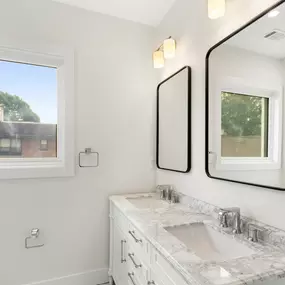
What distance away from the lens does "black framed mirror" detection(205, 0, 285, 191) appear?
1062 millimetres

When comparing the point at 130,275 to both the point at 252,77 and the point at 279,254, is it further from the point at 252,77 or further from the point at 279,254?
the point at 252,77

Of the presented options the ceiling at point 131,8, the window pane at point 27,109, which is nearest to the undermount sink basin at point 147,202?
the window pane at point 27,109

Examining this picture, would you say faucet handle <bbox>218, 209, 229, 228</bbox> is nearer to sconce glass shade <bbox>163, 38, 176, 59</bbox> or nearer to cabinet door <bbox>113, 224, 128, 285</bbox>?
cabinet door <bbox>113, 224, 128, 285</bbox>

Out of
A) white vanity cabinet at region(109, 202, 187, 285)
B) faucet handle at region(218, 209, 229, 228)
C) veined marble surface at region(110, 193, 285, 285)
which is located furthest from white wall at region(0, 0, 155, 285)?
faucet handle at region(218, 209, 229, 228)

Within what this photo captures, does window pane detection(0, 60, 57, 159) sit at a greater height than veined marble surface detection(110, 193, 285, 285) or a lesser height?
greater

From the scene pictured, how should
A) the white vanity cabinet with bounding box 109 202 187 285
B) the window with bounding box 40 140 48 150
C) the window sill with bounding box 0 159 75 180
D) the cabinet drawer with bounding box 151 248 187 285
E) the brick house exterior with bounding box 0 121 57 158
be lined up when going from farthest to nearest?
the window with bounding box 40 140 48 150, the brick house exterior with bounding box 0 121 57 158, the window sill with bounding box 0 159 75 180, the white vanity cabinet with bounding box 109 202 187 285, the cabinet drawer with bounding box 151 248 187 285

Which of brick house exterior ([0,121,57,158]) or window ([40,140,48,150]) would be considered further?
window ([40,140,48,150])

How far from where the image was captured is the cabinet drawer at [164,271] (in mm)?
878

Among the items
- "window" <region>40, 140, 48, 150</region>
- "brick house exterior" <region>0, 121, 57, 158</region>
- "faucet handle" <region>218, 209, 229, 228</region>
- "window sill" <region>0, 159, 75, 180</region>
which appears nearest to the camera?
"faucet handle" <region>218, 209, 229, 228</region>

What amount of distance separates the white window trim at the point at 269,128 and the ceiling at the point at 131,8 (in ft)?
3.58

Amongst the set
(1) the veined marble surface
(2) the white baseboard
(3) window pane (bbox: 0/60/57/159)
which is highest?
(3) window pane (bbox: 0/60/57/159)

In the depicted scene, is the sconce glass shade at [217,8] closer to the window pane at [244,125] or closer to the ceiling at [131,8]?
the window pane at [244,125]

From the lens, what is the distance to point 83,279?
2.05 meters

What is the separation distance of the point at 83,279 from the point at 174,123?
168cm
